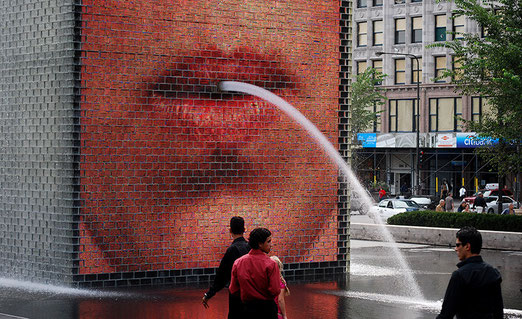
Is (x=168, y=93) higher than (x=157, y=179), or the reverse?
(x=168, y=93)

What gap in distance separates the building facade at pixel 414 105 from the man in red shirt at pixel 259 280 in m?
58.6

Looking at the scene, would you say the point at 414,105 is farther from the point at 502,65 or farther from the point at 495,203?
the point at 502,65

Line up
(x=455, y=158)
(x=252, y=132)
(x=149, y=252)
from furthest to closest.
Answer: (x=455, y=158)
(x=252, y=132)
(x=149, y=252)

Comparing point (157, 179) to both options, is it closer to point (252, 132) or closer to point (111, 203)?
point (111, 203)

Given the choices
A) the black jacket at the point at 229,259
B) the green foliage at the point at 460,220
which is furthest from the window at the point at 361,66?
the black jacket at the point at 229,259

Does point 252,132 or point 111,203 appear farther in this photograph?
point 252,132

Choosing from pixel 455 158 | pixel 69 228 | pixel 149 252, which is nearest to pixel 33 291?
pixel 69 228

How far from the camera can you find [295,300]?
14500 millimetres

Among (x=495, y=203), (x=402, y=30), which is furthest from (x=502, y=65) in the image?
(x=402, y=30)

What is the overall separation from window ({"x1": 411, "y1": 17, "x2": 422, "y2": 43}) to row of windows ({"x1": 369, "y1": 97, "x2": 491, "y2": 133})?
5.11 meters

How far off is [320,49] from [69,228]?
6.50 meters

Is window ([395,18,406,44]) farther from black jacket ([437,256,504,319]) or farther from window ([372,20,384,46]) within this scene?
black jacket ([437,256,504,319])

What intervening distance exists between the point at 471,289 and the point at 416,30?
65732mm

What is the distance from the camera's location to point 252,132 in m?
17.3
